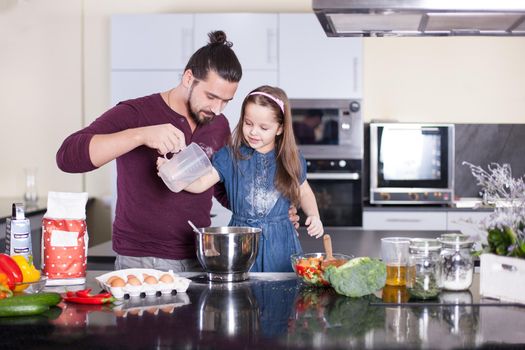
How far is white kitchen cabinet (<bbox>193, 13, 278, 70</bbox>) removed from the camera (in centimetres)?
484

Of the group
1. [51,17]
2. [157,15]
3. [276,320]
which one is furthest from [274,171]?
[51,17]

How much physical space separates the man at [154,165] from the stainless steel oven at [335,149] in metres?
2.32

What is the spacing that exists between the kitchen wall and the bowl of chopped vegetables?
3.17m

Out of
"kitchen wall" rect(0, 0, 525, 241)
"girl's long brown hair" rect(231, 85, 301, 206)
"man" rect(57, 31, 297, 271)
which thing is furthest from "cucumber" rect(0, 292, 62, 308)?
"kitchen wall" rect(0, 0, 525, 241)

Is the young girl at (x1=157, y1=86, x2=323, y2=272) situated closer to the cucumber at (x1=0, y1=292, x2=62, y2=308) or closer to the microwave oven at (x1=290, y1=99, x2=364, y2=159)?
the cucumber at (x1=0, y1=292, x2=62, y2=308)

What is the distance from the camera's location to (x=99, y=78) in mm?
5379

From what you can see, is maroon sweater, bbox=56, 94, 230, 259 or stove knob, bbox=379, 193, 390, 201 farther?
stove knob, bbox=379, 193, 390, 201

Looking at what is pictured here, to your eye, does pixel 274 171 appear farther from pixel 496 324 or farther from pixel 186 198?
pixel 496 324

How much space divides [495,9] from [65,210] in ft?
4.19

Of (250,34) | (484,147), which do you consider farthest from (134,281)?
(484,147)

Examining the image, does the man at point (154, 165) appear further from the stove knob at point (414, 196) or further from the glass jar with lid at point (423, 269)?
the stove knob at point (414, 196)

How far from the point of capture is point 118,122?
247cm

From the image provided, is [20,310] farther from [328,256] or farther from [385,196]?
[385,196]

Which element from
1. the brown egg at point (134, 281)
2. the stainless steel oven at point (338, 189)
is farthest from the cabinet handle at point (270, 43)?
the brown egg at point (134, 281)
